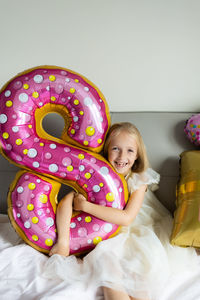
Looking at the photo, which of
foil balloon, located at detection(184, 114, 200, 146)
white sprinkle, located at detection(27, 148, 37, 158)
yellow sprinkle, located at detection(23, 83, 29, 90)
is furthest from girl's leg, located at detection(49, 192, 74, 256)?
foil balloon, located at detection(184, 114, 200, 146)

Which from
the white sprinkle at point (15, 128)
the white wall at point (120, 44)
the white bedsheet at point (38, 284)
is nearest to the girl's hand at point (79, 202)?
the white bedsheet at point (38, 284)

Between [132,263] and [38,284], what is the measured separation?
0.30 meters

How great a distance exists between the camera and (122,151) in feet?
3.73

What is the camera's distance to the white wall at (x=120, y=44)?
1.41 metres

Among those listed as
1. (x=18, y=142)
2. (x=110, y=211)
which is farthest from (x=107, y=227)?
(x=18, y=142)

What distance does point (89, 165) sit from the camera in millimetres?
1098

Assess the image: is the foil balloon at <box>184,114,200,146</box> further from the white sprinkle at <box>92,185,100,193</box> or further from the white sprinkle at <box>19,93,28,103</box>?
the white sprinkle at <box>19,93,28,103</box>

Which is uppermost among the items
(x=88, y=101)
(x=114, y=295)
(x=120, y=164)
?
(x=88, y=101)

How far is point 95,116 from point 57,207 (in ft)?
1.22

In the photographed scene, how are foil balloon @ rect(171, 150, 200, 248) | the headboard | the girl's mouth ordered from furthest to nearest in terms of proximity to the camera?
the headboard < the girl's mouth < foil balloon @ rect(171, 150, 200, 248)

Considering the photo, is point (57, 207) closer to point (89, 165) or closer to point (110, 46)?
point (89, 165)

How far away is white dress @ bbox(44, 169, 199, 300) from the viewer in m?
0.92

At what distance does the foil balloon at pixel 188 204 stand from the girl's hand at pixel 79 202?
1.12ft

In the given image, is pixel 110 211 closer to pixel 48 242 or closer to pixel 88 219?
pixel 88 219
